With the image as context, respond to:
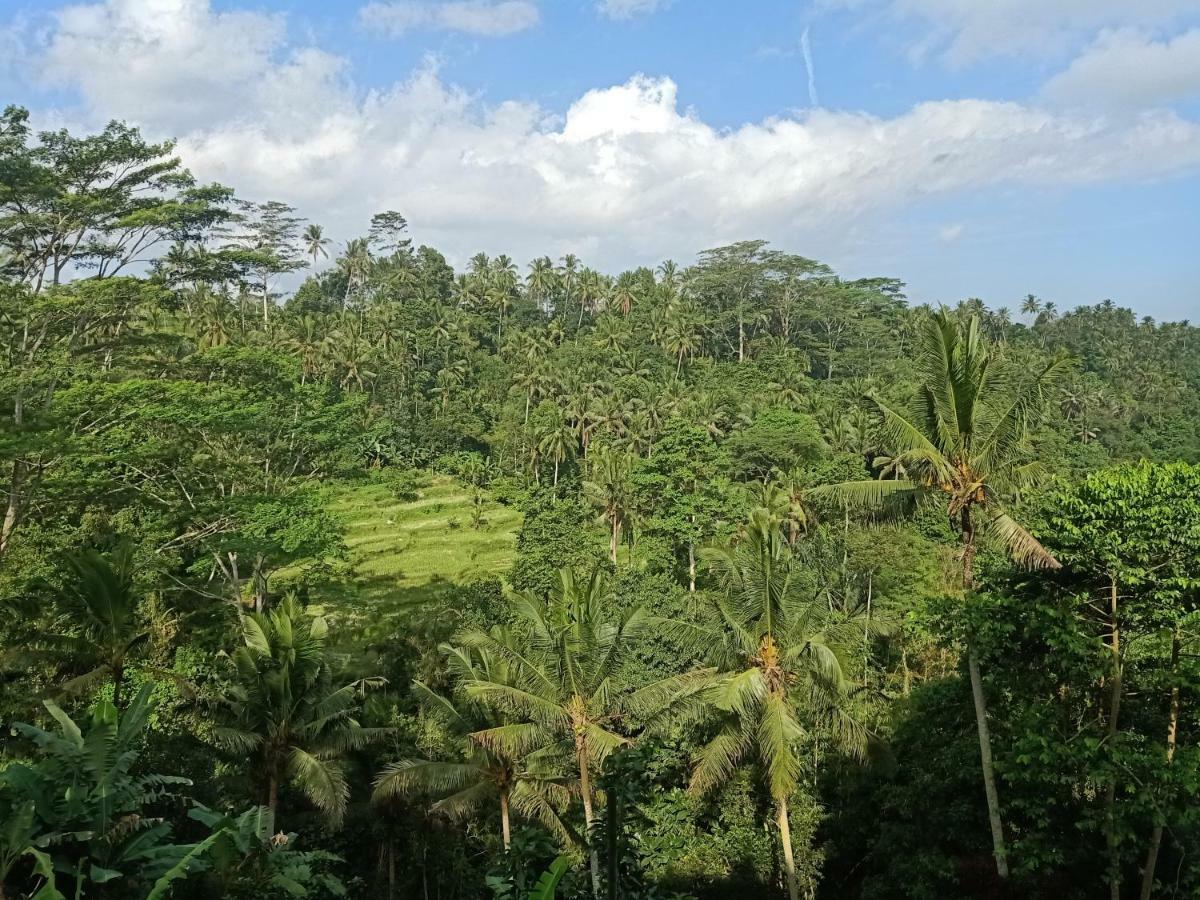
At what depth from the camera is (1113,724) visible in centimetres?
1197

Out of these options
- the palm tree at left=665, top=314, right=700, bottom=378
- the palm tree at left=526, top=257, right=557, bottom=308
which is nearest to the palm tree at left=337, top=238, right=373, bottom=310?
the palm tree at left=526, top=257, right=557, bottom=308

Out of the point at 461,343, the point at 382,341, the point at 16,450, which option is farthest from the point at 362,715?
the point at 461,343

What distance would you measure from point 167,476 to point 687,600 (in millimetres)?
15870

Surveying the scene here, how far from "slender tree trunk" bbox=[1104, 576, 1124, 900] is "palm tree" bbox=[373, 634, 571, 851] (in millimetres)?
9201

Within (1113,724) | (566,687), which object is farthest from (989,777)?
(566,687)

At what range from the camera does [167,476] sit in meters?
19.4

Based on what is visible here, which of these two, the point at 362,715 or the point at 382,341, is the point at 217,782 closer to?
the point at 362,715

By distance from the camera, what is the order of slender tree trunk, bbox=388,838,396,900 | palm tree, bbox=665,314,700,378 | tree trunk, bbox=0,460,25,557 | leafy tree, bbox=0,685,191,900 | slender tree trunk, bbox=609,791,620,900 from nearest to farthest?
slender tree trunk, bbox=609,791,620,900, leafy tree, bbox=0,685,191,900, tree trunk, bbox=0,460,25,557, slender tree trunk, bbox=388,838,396,900, palm tree, bbox=665,314,700,378

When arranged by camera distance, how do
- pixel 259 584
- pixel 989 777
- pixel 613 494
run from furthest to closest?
pixel 613 494 < pixel 259 584 < pixel 989 777

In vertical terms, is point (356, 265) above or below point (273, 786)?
above

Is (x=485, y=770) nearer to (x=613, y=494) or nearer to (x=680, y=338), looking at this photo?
(x=613, y=494)

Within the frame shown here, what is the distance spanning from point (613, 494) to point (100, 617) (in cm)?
3027

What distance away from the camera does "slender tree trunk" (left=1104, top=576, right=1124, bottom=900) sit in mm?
11258

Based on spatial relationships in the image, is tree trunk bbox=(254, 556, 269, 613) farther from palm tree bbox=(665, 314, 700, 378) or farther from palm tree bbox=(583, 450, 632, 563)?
palm tree bbox=(665, 314, 700, 378)
